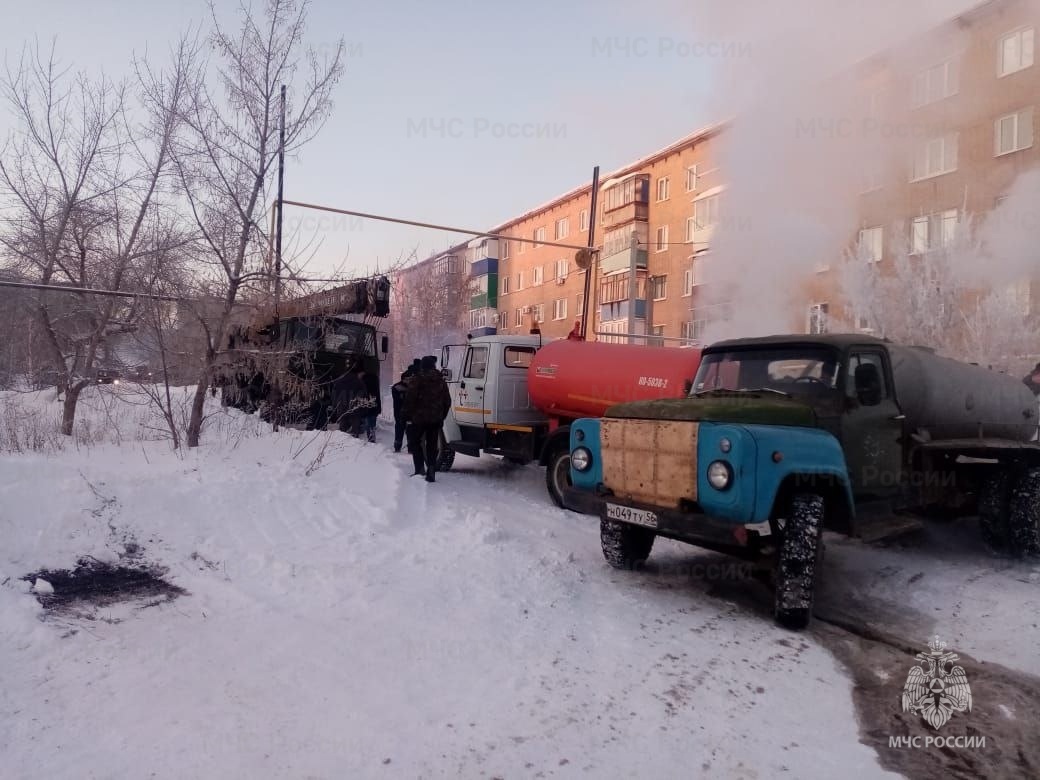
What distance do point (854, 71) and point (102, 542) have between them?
71.5 feet

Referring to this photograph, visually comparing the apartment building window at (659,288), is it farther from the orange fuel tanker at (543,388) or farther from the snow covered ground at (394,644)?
the snow covered ground at (394,644)

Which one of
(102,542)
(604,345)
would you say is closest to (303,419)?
(604,345)

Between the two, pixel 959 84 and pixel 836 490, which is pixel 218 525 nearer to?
pixel 836 490

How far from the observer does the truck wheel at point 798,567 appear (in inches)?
194

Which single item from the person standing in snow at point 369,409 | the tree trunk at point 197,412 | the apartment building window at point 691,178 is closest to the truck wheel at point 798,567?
the tree trunk at point 197,412

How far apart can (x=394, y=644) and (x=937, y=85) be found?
24.6m

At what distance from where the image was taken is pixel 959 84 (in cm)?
2125

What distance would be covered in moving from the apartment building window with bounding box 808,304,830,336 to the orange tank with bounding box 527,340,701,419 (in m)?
16.6

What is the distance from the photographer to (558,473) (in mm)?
9320

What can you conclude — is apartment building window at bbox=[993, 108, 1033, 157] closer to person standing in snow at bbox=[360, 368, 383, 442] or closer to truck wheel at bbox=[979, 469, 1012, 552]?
truck wheel at bbox=[979, 469, 1012, 552]

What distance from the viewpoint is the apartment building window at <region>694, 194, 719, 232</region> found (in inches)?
1095

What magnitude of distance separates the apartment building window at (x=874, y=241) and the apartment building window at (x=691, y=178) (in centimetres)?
1032

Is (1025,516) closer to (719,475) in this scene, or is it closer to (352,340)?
(719,475)

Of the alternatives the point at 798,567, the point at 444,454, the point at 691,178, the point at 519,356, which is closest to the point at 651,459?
the point at 798,567
